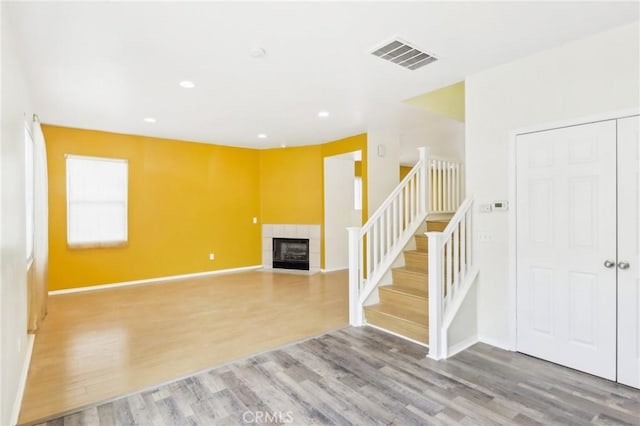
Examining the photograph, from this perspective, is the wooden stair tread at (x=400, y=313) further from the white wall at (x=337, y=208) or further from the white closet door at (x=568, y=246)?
the white wall at (x=337, y=208)

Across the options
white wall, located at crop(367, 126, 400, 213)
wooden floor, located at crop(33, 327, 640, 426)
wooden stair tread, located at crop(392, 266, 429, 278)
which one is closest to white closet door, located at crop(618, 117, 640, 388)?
wooden floor, located at crop(33, 327, 640, 426)

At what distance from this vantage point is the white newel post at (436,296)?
2938mm

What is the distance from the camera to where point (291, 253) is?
7.35m

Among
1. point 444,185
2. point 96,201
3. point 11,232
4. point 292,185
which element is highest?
point 292,185

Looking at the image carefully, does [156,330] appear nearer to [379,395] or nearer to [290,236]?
[379,395]

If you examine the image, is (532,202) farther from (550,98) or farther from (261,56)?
(261,56)

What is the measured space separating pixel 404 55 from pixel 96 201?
5.44 meters

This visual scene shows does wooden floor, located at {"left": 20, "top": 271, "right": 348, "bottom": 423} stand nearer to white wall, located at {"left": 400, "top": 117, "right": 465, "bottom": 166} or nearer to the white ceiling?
the white ceiling

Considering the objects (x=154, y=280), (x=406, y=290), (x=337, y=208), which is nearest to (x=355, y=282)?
(x=406, y=290)

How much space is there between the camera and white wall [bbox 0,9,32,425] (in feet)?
6.33

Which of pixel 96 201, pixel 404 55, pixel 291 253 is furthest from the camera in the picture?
pixel 291 253

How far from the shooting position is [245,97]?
155 inches

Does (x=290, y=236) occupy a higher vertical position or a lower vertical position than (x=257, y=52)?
lower

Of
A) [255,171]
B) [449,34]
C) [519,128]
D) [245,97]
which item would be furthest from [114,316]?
[519,128]
